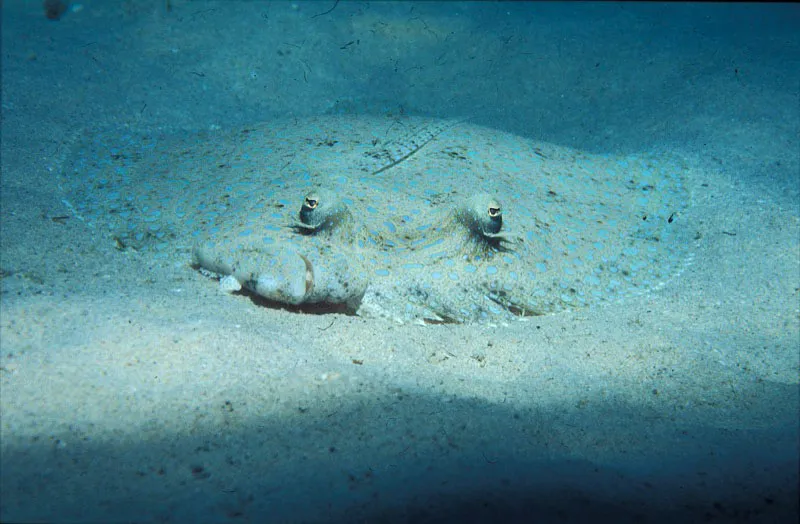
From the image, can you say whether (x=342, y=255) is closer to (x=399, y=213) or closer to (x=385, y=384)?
(x=399, y=213)

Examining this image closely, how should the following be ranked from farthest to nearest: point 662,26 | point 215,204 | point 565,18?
point 565,18, point 662,26, point 215,204

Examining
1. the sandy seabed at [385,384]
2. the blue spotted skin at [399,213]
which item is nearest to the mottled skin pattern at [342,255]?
the blue spotted skin at [399,213]

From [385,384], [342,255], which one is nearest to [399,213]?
[342,255]

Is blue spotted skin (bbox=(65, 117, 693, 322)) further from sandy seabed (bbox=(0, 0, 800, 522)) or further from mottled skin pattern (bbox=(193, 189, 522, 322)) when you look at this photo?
sandy seabed (bbox=(0, 0, 800, 522))

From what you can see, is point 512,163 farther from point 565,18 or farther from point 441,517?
point 565,18

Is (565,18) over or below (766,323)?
over

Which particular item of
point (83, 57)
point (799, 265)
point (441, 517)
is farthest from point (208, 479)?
point (83, 57)

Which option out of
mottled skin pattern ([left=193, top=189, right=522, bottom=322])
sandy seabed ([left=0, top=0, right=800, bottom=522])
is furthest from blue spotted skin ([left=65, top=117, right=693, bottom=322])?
sandy seabed ([left=0, top=0, right=800, bottom=522])

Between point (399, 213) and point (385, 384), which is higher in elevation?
point (399, 213)
